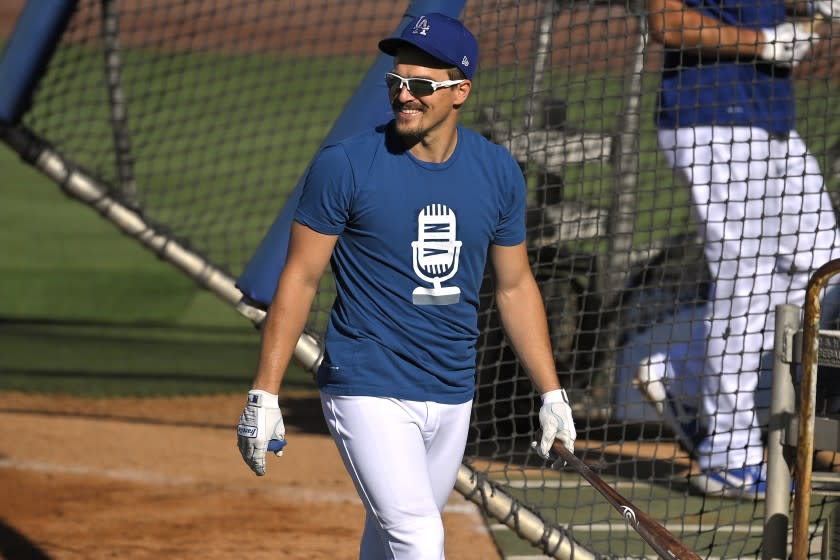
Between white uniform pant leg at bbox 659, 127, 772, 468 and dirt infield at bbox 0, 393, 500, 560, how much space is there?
127 centimetres

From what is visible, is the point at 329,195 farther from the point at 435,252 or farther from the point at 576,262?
the point at 576,262

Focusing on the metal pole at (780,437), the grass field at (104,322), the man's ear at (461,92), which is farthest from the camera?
the grass field at (104,322)

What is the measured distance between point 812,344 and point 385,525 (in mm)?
1565

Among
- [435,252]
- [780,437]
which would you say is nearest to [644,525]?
[435,252]

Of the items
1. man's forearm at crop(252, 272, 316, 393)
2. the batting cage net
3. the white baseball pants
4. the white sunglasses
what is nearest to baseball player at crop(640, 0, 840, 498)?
the white baseball pants

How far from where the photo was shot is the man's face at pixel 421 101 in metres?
4.00

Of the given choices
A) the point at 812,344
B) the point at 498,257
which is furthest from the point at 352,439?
the point at 812,344

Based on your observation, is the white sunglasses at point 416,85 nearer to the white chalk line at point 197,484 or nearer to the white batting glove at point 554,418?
the white batting glove at point 554,418

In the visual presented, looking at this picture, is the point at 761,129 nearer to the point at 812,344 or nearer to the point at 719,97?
the point at 719,97

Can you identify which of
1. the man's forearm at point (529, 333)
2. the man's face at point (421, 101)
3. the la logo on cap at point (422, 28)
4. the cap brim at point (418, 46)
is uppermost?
the la logo on cap at point (422, 28)

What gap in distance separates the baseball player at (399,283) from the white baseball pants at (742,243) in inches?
95.4

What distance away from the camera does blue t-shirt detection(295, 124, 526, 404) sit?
3.99 meters

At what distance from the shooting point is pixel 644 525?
3.91 meters

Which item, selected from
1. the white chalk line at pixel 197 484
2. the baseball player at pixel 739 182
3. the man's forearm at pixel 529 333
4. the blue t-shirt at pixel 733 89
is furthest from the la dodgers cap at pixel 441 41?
the white chalk line at pixel 197 484
